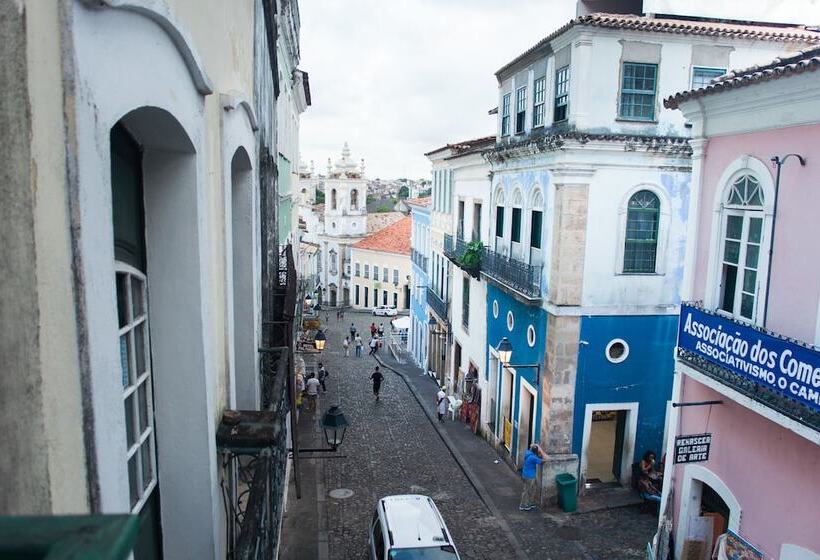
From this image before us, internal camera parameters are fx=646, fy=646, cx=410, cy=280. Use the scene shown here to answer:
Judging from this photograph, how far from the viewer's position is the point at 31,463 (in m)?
1.57

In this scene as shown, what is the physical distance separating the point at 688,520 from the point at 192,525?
9.93 meters

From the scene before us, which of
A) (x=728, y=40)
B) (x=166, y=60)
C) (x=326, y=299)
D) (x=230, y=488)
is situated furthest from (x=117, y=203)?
(x=326, y=299)

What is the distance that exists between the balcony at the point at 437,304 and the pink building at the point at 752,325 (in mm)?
17608

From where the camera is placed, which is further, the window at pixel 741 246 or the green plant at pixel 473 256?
the green plant at pixel 473 256

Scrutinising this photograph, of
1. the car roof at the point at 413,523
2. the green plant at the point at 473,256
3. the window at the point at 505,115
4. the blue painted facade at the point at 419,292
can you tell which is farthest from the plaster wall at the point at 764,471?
the blue painted facade at the point at 419,292

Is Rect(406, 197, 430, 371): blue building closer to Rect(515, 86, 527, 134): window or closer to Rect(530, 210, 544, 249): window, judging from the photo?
Rect(515, 86, 527, 134): window

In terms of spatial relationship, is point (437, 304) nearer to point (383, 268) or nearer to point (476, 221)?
point (476, 221)

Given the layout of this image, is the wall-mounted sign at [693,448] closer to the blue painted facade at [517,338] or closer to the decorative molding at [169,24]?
→ the blue painted facade at [517,338]

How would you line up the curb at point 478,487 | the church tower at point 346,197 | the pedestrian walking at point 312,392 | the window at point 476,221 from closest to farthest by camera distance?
1. the curb at point 478,487
2. the pedestrian walking at point 312,392
3. the window at point 476,221
4. the church tower at point 346,197

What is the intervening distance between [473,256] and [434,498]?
8.60 metres

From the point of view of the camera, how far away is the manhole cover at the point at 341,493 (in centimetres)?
1559

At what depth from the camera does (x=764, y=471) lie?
30.1 feet

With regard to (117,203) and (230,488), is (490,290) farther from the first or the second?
(117,203)

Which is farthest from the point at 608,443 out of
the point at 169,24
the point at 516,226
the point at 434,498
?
the point at 169,24
